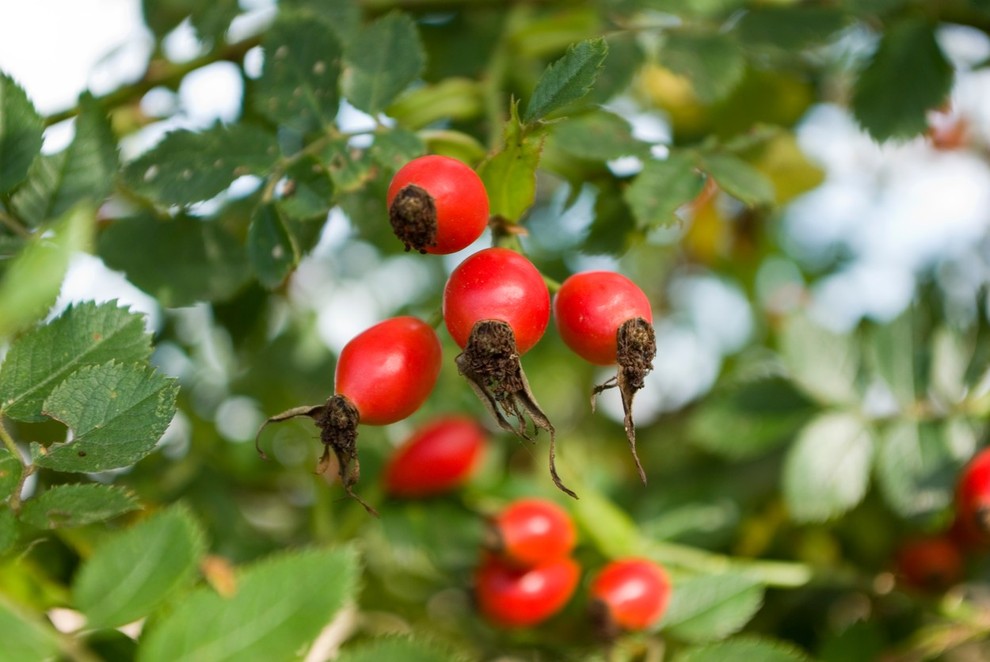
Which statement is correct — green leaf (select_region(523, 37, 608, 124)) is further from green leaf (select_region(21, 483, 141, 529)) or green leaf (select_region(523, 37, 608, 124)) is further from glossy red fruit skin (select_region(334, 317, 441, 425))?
green leaf (select_region(21, 483, 141, 529))

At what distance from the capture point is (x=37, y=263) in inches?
31.7

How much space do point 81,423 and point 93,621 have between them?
0.26 meters

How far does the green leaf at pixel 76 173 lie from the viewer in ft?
4.06

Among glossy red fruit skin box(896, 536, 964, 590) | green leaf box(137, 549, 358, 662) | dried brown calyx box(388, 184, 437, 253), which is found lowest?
glossy red fruit skin box(896, 536, 964, 590)

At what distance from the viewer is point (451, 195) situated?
3.06 ft

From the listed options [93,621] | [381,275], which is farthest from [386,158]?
[381,275]

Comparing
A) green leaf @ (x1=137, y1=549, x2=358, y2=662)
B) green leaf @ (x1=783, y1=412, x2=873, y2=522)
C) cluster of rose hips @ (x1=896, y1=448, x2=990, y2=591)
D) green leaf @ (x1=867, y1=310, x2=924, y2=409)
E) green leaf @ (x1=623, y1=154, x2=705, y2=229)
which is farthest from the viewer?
green leaf @ (x1=867, y1=310, x2=924, y2=409)

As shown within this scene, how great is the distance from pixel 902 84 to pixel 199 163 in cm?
125

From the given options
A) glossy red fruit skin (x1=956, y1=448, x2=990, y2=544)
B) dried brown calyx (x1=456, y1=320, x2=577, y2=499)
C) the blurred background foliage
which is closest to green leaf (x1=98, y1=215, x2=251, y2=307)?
the blurred background foliage

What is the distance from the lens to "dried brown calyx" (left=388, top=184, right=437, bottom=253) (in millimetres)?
923

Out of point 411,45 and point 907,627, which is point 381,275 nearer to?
point 411,45

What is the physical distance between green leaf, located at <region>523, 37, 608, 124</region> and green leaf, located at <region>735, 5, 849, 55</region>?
86cm

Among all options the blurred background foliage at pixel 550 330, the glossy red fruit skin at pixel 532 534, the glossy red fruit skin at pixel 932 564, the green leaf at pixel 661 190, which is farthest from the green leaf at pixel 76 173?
the glossy red fruit skin at pixel 932 564

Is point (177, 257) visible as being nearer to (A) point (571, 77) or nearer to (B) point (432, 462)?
(B) point (432, 462)
